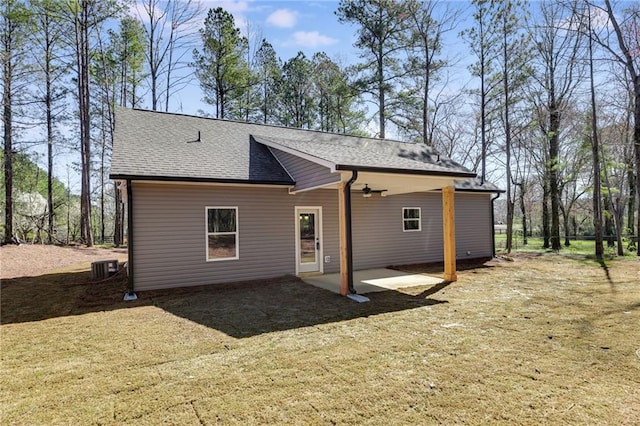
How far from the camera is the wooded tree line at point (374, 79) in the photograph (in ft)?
46.6

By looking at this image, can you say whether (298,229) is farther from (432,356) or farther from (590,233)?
(590,233)

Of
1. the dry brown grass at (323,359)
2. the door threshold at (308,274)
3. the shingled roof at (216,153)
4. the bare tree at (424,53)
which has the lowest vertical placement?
the dry brown grass at (323,359)

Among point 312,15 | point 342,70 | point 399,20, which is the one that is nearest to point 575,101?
point 399,20

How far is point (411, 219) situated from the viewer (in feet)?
36.2

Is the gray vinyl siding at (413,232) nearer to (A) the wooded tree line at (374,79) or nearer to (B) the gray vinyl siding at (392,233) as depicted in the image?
(B) the gray vinyl siding at (392,233)

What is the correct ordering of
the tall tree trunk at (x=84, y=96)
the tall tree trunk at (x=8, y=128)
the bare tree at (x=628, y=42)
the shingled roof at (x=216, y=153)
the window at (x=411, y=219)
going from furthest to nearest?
1. the tall tree trunk at (x=84, y=96)
2. the tall tree trunk at (x=8, y=128)
3. the bare tree at (x=628, y=42)
4. the window at (x=411, y=219)
5. the shingled roof at (x=216, y=153)

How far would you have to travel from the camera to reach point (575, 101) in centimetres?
1602

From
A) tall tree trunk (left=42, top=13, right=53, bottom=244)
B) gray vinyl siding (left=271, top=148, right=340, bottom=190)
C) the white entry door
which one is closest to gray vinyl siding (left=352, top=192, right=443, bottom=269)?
the white entry door

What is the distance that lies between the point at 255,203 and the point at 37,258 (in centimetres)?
910

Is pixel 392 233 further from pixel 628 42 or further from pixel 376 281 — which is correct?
pixel 628 42

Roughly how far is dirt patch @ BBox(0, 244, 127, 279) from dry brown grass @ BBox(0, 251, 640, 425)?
420 cm

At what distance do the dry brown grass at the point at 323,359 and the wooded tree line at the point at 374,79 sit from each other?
10047mm

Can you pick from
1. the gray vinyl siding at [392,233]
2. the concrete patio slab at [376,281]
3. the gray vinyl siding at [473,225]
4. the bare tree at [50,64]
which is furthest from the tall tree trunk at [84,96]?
the gray vinyl siding at [473,225]

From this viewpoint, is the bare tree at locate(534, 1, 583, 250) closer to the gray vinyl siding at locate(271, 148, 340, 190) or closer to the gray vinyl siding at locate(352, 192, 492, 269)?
the gray vinyl siding at locate(352, 192, 492, 269)
